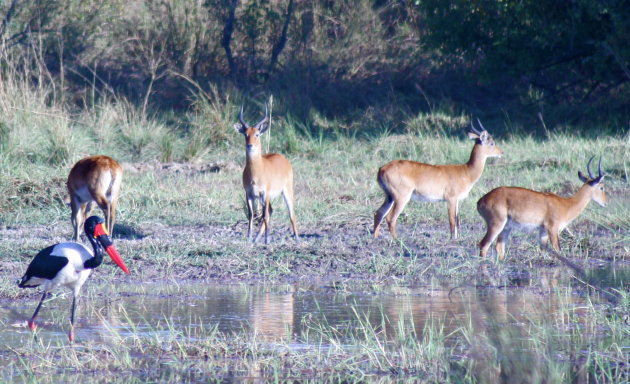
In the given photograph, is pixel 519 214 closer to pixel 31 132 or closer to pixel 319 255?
pixel 319 255

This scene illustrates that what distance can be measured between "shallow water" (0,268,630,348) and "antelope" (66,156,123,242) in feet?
7.95

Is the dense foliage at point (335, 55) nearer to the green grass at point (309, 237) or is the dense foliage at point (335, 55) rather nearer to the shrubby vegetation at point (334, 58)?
the shrubby vegetation at point (334, 58)

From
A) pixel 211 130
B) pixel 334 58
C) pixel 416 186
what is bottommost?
pixel 416 186

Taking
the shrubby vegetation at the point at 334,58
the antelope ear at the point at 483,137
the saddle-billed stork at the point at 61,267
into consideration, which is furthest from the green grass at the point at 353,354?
the shrubby vegetation at the point at 334,58

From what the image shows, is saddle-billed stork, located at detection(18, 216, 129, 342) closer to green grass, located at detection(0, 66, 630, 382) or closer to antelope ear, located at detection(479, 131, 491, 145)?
green grass, located at detection(0, 66, 630, 382)

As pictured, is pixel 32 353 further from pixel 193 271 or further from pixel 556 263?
pixel 556 263

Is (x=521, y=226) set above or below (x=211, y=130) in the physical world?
below

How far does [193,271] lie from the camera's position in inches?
320

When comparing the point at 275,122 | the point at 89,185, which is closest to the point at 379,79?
the point at 275,122

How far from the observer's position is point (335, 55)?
20.9 metres

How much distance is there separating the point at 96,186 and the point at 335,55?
38.1 ft

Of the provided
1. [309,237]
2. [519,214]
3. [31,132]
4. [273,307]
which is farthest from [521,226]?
[31,132]

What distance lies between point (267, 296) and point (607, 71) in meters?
10.9

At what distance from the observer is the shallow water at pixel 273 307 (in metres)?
6.06
